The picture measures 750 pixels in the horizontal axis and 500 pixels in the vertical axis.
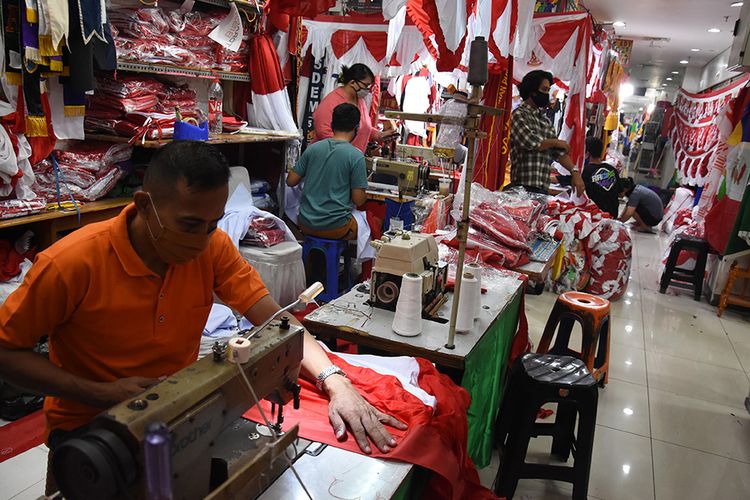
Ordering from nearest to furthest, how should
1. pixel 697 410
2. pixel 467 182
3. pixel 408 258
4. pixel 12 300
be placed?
pixel 12 300, pixel 467 182, pixel 408 258, pixel 697 410

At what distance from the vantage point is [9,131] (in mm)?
2395

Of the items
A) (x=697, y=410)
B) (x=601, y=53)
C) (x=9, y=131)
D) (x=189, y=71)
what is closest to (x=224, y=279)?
(x=9, y=131)

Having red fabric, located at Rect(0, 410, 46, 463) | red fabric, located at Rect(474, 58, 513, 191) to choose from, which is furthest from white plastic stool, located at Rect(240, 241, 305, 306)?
red fabric, located at Rect(474, 58, 513, 191)

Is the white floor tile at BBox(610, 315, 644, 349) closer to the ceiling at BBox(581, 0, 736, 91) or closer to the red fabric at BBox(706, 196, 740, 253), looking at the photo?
the red fabric at BBox(706, 196, 740, 253)

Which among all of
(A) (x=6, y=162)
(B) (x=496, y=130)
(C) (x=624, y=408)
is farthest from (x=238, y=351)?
(B) (x=496, y=130)

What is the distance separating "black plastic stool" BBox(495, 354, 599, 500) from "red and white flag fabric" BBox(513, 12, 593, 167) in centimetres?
365

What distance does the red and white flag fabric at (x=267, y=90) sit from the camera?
423 cm

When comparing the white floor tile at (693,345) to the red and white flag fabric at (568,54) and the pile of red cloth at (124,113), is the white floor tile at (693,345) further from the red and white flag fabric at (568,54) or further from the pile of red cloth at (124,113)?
the pile of red cloth at (124,113)

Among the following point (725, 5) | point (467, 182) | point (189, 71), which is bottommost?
point (467, 182)

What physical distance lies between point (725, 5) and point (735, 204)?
9.93 feet

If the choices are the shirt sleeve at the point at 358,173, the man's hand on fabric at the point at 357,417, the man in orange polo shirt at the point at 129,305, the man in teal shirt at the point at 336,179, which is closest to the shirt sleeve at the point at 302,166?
the man in teal shirt at the point at 336,179

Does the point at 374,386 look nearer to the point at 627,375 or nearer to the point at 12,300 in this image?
the point at 12,300

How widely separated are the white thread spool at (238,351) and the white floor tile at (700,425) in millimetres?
2678

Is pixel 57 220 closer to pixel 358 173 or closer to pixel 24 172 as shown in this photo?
pixel 24 172
